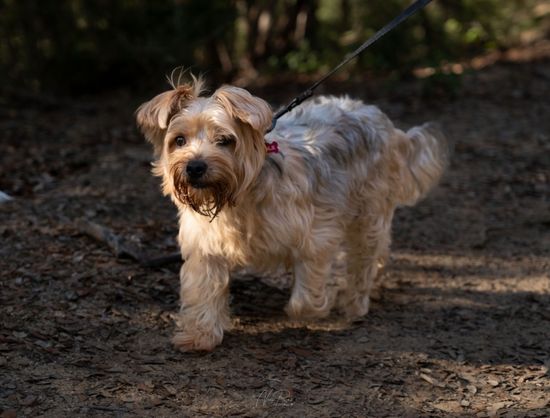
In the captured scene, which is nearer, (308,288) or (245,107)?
(245,107)

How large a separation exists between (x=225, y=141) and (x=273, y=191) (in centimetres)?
47

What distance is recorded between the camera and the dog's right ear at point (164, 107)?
4898 millimetres

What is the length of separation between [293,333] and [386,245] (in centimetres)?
110

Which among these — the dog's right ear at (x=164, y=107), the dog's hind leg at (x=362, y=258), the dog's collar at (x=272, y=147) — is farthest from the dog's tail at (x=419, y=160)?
the dog's right ear at (x=164, y=107)

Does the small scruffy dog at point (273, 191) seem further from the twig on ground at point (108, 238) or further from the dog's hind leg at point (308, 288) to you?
the twig on ground at point (108, 238)

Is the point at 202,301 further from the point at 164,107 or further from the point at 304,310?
the point at 164,107

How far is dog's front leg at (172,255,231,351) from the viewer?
5242 millimetres

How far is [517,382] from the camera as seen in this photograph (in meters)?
5.06

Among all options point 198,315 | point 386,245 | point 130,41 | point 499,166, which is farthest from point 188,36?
point 198,315

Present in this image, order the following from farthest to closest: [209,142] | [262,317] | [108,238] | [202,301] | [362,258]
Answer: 1. [108,238]
2. [362,258]
3. [262,317]
4. [202,301]
5. [209,142]

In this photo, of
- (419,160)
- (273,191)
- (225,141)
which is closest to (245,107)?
(225,141)

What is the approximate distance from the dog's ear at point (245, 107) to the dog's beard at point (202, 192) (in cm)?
34

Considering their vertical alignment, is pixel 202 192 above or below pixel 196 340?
above

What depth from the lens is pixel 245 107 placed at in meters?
4.79
